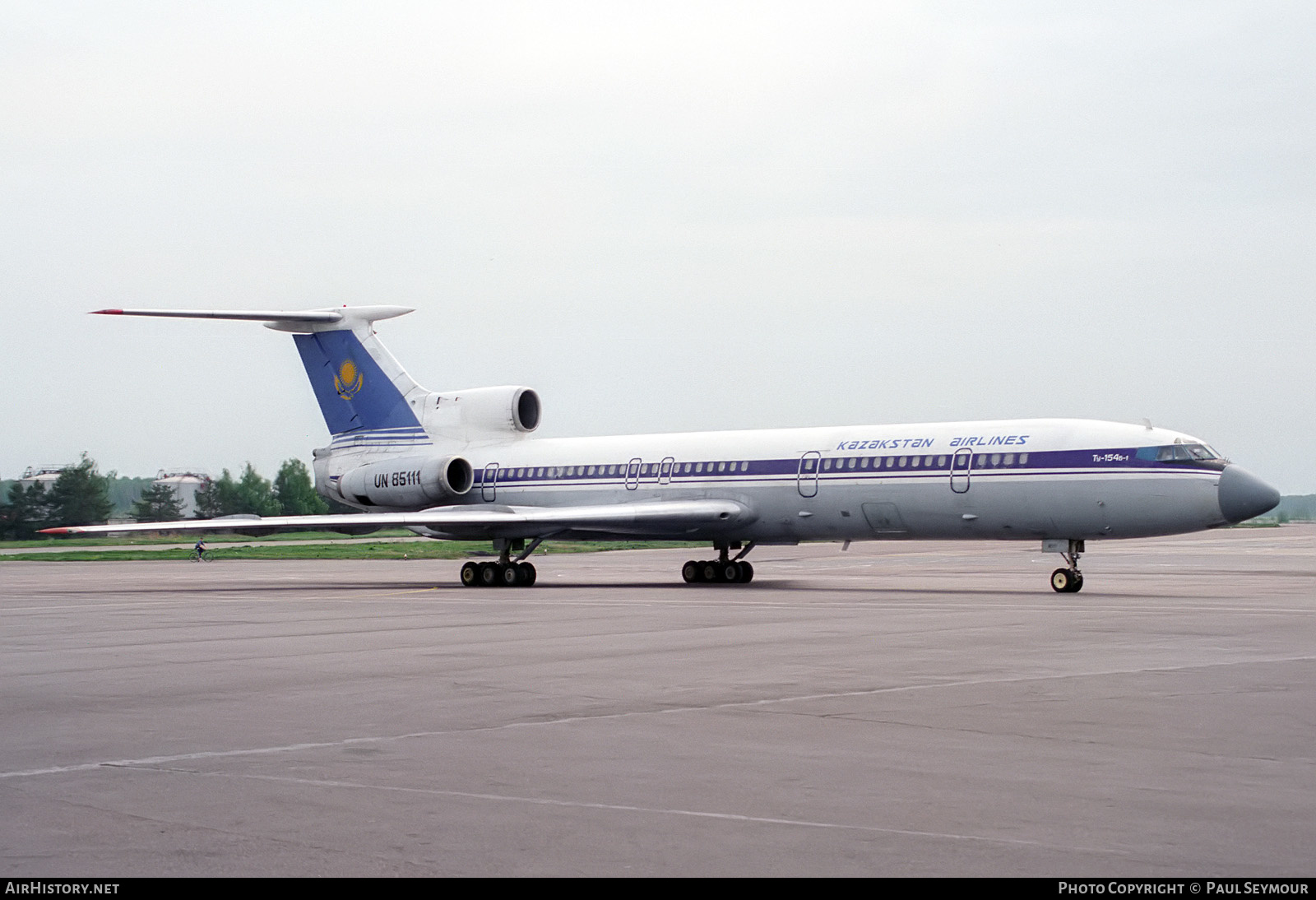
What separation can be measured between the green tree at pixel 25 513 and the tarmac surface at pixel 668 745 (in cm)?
8147

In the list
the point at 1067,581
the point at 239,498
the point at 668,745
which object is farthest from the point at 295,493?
the point at 668,745

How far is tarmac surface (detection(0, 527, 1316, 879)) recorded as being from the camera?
6.24 metres

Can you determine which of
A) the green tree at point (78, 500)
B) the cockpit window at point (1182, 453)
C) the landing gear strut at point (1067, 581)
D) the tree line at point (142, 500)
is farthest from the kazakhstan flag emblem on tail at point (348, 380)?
the green tree at point (78, 500)

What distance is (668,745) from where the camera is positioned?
29.6ft

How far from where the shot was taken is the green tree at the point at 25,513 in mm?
95375

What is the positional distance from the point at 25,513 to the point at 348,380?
68850 millimetres

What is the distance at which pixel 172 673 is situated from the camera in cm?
1343

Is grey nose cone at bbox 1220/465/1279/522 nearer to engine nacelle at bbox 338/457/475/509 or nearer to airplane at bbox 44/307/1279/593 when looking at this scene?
airplane at bbox 44/307/1279/593

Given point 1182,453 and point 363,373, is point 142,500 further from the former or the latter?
point 1182,453

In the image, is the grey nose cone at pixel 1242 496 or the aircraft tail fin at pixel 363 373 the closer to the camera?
the grey nose cone at pixel 1242 496

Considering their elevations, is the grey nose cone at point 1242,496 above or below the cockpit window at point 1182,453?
below

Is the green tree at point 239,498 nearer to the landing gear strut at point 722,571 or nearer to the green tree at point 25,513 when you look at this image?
the green tree at point 25,513
